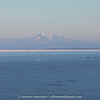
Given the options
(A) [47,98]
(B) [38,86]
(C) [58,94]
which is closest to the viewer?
(A) [47,98]

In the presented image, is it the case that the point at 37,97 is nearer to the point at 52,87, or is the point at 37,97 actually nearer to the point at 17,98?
the point at 17,98

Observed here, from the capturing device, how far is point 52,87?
12000 mm

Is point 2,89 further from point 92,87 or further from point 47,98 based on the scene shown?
point 92,87

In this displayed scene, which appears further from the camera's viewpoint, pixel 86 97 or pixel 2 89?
pixel 2 89

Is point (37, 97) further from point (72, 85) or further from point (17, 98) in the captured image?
point (72, 85)

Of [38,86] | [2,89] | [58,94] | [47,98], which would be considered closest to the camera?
[47,98]

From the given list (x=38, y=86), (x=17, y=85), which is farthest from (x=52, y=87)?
(x=17, y=85)

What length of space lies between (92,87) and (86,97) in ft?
6.95

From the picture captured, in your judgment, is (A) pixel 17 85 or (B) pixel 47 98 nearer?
(B) pixel 47 98

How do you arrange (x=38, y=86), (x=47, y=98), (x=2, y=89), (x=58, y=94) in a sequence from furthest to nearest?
(x=38, y=86) → (x=2, y=89) → (x=58, y=94) → (x=47, y=98)

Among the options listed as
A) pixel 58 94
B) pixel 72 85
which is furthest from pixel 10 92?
pixel 72 85

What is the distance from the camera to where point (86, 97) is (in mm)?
9969

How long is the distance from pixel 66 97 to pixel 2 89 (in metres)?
3.57

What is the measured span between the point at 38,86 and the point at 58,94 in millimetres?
2125
